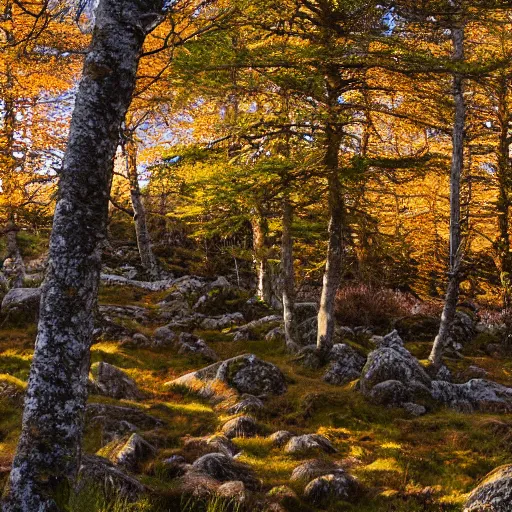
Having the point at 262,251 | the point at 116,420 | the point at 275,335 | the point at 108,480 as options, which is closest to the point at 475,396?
the point at 275,335

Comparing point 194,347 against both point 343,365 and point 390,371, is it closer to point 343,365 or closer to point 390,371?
point 343,365

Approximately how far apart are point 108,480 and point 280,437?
373 centimetres

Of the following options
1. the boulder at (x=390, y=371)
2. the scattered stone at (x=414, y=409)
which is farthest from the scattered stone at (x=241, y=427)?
the scattered stone at (x=414, y=409)

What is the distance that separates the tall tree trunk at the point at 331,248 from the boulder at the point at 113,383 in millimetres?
4868

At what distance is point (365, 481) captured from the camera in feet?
21.5

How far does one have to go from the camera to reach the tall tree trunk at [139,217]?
18656 millimetres

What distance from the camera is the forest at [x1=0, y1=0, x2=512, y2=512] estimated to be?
432 centimetres

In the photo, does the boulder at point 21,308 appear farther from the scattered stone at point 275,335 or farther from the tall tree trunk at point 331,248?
the tall tree trunk at point 331,248

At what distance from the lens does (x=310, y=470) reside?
6410mm

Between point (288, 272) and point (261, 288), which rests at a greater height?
point (288, 272)

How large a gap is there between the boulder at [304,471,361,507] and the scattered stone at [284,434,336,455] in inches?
58.2

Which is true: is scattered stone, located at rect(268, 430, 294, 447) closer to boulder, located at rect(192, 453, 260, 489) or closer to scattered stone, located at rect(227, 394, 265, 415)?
scattered stone, located at rect(227, 394, 265, 415)

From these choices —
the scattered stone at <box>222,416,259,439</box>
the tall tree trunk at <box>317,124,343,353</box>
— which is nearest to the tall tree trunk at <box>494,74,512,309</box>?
the tall tree trunk at <box>317,124,343,353</box>

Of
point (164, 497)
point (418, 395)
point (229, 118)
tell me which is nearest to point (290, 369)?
point (418, 395)
